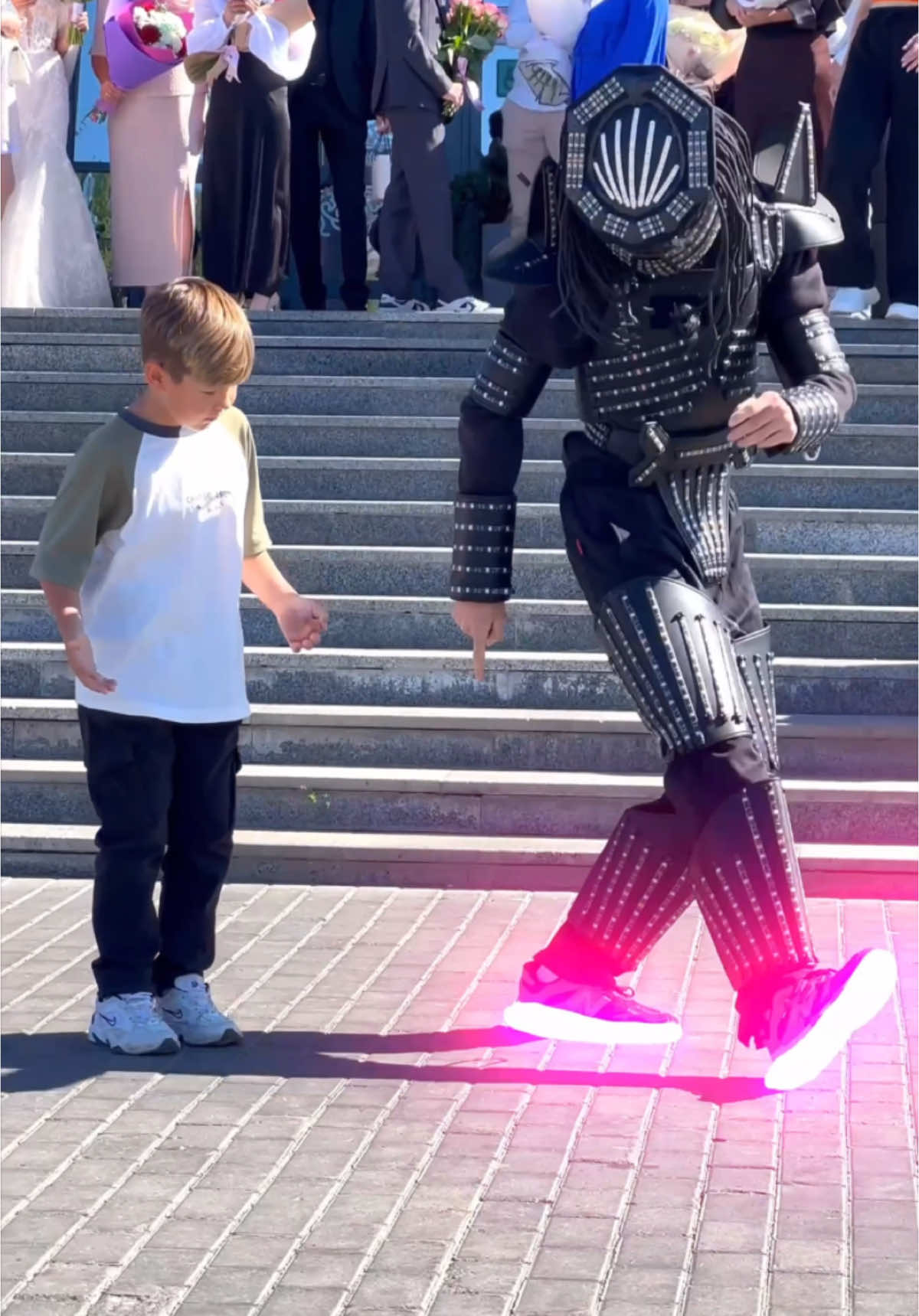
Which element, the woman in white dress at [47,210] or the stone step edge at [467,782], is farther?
the woman in white dress at [47,210]

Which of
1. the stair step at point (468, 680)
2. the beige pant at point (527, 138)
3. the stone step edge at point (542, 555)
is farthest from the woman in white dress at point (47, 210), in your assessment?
the stair step at point (468, 680)

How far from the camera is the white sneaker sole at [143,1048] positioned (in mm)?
4922

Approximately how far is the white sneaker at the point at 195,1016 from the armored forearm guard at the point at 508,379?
1507 millimetres

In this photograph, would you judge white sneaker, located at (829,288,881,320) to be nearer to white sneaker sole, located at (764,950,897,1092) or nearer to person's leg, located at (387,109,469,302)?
person's leg, located at (387,109,469,302)

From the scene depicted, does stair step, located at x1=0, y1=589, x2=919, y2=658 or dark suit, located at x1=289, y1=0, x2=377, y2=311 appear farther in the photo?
dark suit, located at x1=289, y1=0, x2=377, y2=311

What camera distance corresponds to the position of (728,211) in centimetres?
477

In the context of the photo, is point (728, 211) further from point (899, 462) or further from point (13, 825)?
point (899, 462)

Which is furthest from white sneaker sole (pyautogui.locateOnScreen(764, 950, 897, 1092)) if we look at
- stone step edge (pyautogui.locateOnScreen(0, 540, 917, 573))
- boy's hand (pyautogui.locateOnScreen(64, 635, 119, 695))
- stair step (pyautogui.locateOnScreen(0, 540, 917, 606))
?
stair step (pyautogui.locateOnScreen(0, 540, 917, 606))

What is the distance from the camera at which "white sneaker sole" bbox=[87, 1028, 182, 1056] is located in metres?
4.92

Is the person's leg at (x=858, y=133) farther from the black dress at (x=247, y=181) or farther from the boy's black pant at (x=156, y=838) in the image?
the boy's black pant at (x=156, y=838)

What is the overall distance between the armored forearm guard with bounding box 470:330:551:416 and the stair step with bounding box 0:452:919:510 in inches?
121

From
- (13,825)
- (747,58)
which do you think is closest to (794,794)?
(13,825)

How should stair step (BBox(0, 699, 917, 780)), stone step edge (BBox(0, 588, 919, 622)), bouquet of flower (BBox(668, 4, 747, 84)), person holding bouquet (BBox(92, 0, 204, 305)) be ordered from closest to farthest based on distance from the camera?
1. bouquet of flower (BBox(668, 4, 747, 84))
2. stair step (BBox(0, 699, 917, 780))
3. stone step edge (BBox(0, 588, 919, 622))
4. person holding bouquet (BBox(92, 0, 204, 305))

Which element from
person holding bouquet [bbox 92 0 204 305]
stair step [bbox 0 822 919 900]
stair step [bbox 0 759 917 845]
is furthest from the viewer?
person holding bouquet [bbox 92 0 204 305]
